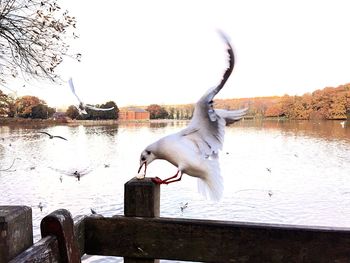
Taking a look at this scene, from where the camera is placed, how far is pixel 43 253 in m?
1.16

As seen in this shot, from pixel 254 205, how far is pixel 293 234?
10262 mm

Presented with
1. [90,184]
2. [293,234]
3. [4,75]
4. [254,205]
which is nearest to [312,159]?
[254,205]

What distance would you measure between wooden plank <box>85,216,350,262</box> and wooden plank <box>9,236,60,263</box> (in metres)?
0.75

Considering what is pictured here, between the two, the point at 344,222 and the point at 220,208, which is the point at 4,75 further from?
the point at 344,222

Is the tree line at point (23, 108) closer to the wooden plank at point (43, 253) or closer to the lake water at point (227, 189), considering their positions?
the lake water at point (227, 189)

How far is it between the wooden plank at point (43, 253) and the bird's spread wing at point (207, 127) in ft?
3.02

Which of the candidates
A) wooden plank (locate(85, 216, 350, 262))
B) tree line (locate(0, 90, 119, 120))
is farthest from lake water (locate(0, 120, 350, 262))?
wooden plank (locate(85, 216, 350, 262))

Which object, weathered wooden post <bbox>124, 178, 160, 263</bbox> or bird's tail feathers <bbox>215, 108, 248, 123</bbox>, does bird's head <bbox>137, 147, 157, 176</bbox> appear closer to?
weathered wooden post <bbox>124, 178, 160, 263</bbox>

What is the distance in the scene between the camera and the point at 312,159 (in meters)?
20.8

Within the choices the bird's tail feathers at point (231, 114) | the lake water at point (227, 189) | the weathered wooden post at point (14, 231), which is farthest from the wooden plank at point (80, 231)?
the lake water at point (227, 189)

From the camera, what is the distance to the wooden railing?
1.81 m

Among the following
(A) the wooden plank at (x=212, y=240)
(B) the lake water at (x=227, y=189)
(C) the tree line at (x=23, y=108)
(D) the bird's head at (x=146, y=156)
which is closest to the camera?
(A) the wooden plank at (x=212, y=240)

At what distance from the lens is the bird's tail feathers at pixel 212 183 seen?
199 centimetres

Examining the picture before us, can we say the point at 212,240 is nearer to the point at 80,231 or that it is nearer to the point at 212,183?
the point at 212,183
